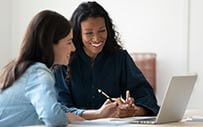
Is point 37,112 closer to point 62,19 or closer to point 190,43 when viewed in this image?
point 62,19

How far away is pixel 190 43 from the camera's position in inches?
152

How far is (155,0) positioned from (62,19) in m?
2.45

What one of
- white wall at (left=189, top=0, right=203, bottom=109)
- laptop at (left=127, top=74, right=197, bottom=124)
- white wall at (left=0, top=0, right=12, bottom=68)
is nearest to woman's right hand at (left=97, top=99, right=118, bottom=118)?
laptop at (left=127, top=74, right=197, bottom=124)

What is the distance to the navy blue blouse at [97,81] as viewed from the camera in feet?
7.20

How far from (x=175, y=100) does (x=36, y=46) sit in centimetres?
56

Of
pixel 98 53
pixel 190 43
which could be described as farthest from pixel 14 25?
pixel 98 53

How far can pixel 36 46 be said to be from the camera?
1668 mm

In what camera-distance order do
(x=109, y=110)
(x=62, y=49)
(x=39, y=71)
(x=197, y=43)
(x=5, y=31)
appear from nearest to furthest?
(x=39, y=71) → (x=62, y=49) → (x=109, y=110) → (x=197, y=43) → (x=5, y=31)

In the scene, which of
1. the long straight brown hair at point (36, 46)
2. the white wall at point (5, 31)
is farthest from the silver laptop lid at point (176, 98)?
the white wall at point (5, 31)

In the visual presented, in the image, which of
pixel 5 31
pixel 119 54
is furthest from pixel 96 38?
pixel 5 31

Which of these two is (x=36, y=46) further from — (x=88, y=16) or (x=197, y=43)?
(x=197, y=43)

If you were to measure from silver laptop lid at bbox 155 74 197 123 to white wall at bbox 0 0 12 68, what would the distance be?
325cm

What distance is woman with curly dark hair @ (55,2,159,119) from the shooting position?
86.6 inches

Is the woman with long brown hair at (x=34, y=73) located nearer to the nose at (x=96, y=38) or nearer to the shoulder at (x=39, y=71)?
the shoulder at (x=39, y=71)
